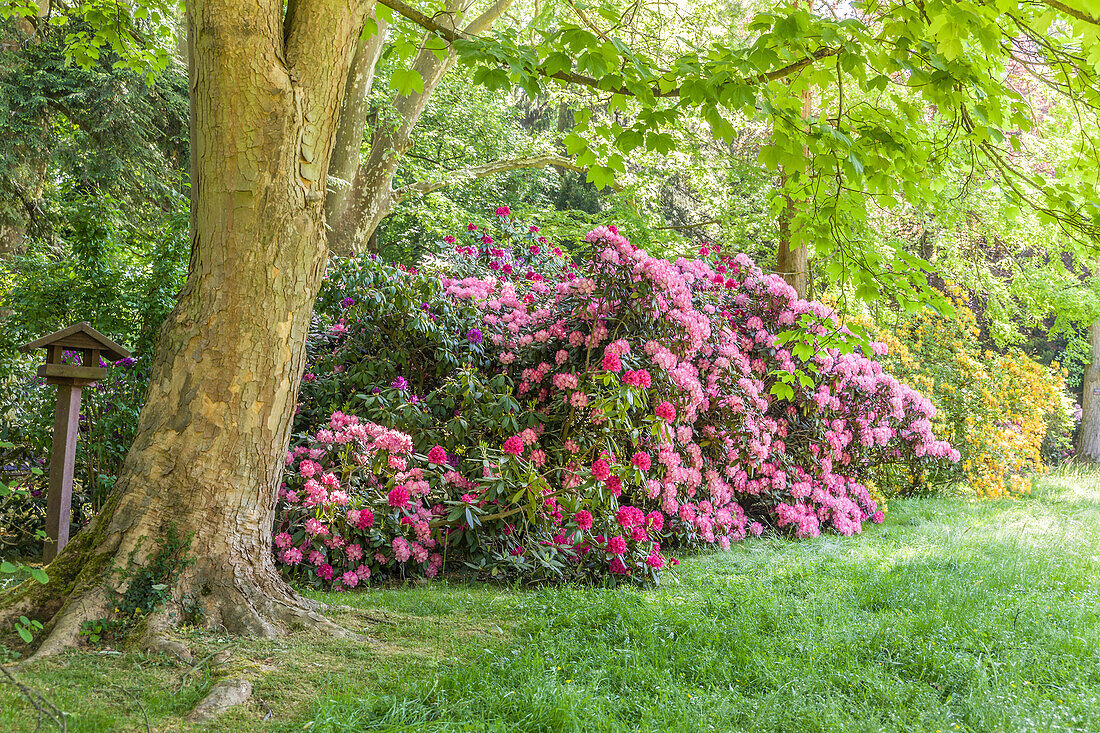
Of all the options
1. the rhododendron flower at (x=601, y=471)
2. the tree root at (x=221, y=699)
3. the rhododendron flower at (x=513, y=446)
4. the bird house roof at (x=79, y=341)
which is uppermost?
the bird house roof at (x=79, y=341)

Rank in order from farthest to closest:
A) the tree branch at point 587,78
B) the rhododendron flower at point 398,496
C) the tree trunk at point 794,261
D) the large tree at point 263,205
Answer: the tree trunk at point 794,261
the rhododendron flower at point 398,496
the tree branch at point 587,78
the large tree at point 263,205

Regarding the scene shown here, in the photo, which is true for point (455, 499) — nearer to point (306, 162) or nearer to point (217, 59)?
point (306, 162)

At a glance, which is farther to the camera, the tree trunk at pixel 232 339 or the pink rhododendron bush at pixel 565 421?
the pink rhododendron bush at pixel 565 421

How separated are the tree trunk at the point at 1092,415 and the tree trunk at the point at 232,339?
16.9m

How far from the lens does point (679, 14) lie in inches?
439

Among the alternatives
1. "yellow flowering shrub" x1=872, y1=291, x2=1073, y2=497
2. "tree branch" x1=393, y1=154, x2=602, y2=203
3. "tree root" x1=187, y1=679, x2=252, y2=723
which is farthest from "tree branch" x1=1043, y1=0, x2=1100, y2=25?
"tree branch" x1=393, y1=154, x2=602, y2=203

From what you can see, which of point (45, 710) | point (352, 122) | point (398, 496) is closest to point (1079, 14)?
point (398, 496)

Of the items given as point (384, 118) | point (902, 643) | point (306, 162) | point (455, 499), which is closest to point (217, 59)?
point (306, 162)

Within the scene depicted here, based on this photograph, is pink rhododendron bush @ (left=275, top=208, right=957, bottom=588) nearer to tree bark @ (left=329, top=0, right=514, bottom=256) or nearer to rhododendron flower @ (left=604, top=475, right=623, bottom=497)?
rhododendron flower @ (left=604, top=475, right=623, bottom=497)

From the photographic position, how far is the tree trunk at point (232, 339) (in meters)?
2.81

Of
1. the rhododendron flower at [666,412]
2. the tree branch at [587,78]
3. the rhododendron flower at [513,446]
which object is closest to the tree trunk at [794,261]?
the rhododendron flower at [666,412]

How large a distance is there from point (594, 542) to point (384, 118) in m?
7.93

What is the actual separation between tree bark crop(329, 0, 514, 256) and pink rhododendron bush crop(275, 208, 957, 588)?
3266mm

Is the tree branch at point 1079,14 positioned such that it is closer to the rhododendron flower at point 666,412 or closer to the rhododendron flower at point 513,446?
the rhododendron flower at point 666,412
